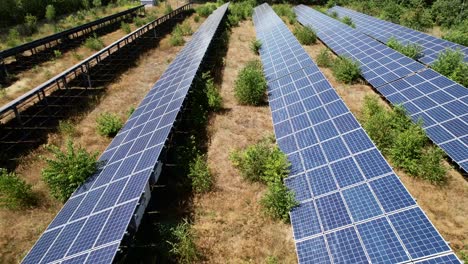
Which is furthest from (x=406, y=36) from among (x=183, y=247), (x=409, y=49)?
(x=183, y=247)

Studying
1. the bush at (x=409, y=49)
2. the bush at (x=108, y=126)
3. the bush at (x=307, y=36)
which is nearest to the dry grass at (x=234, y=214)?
the bush at (x=108, y=126)

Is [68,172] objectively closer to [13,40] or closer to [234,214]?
[234,214]

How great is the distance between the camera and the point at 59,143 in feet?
57.8

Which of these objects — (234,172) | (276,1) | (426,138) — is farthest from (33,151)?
(276,1)

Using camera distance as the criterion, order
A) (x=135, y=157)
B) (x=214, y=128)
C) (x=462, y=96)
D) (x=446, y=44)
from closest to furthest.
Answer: (x=135, y=157)
(x=462, y=96)
(x=214, y=128)
(x=446, y=44)

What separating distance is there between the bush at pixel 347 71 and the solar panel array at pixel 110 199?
13.4m

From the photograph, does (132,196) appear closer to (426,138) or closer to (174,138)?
(174,138)

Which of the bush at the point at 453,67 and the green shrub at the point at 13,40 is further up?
the green shrub at the point at 13,40

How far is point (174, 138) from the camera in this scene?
58.9 ft

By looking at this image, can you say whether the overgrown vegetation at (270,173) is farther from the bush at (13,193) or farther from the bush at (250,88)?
the bush at (13,193)

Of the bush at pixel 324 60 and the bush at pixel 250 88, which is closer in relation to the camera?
the bush at pixel 250 88

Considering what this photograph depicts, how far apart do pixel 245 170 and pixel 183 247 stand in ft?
16.4

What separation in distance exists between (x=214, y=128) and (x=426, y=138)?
37.3 ft

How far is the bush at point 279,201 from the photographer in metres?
12.0
